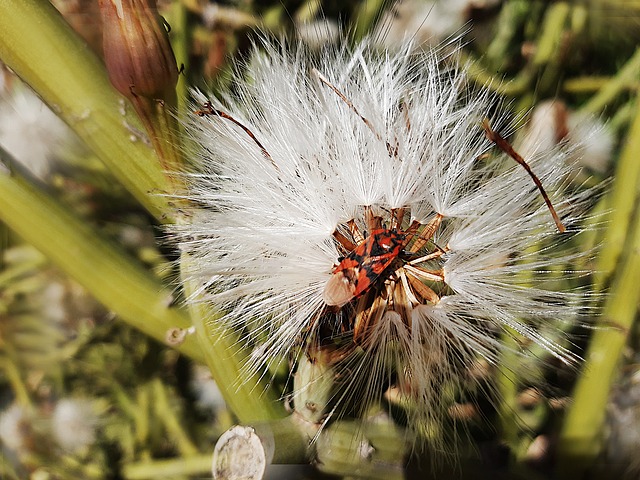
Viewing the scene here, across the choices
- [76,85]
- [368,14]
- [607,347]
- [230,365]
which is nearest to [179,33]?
[368,14]

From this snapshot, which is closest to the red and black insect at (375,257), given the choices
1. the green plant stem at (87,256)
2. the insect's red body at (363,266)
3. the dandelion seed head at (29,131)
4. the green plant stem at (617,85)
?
the insect's red body at (363,266)

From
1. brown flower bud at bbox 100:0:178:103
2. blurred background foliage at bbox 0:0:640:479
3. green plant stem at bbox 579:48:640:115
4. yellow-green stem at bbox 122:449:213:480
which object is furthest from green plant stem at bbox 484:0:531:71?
yellow-green stem at bbox 122:449:213:480

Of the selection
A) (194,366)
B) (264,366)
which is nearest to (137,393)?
(194,366)

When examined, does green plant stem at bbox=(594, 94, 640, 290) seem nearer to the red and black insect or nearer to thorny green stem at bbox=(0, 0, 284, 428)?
the red and black insect

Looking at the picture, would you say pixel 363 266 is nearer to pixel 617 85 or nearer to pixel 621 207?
pixel 621 207

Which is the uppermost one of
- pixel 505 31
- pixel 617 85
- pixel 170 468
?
pixel 505 31
